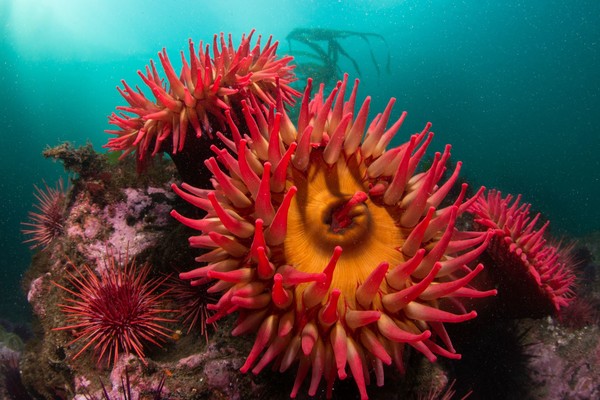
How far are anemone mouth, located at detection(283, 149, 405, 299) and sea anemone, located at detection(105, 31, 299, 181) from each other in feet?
3.42

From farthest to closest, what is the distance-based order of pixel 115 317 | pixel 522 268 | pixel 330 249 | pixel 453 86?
1. pixel 453 86
2. pixel 522 268
3. pixel 115 317
4. pixel 330 249

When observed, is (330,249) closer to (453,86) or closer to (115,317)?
(115,317)

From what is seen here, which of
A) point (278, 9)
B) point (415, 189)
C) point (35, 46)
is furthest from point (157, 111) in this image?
point (278, 9)

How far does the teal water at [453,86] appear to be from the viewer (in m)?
41.4

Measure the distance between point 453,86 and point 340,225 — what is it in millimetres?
64755

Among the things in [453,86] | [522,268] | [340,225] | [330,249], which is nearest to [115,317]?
[330,249]

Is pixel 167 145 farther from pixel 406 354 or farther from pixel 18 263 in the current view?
pixel 18 263

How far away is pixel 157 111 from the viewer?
331cm

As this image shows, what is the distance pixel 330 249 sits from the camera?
8.13 feet

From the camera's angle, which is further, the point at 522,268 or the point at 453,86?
the point at 453,86

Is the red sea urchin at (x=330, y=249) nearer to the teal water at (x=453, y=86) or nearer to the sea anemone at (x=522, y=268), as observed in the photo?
the sea anemone at (x=522, y=268)

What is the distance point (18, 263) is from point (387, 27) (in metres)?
87.5

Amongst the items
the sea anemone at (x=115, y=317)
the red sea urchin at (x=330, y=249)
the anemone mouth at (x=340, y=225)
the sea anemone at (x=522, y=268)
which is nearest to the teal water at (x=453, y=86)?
the sea anemone at (x=115, y=317)

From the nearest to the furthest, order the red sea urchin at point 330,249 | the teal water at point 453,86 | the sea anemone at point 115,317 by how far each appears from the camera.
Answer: the red sea urchin at point 330,249, the sea anemone at point 115,317, the teal water at point 453,86
